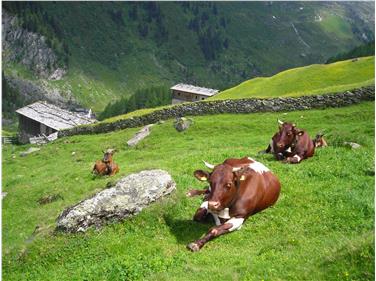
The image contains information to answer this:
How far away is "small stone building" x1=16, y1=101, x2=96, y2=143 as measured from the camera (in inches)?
3324

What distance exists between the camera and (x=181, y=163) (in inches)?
821

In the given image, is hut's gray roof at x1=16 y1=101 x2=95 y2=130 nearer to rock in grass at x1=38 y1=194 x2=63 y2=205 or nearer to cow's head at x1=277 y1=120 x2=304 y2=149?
rock in grass at x1=38 y1=194 x2=63 y2=205

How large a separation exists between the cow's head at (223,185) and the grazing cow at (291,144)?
7267 millimetres

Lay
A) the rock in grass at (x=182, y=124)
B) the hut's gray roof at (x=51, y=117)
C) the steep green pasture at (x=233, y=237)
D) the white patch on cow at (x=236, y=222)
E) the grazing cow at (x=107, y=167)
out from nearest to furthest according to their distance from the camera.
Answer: the steep green pasture at (x=233, y=237), the white patch on cow at (x=236, y=222), the grazing cow at (x=107, y=167), the rock in grass at (x=182, y=124), the hut's gray roof at (x=51, y=117)

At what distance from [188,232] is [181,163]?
297 inches

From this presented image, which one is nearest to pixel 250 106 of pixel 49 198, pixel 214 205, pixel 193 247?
pixel 49 198

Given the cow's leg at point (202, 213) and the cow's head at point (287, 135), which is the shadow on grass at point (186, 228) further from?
the cow's head at point (287, 135)

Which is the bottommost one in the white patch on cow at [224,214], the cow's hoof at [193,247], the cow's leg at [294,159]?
the cow's leg at [294,159]

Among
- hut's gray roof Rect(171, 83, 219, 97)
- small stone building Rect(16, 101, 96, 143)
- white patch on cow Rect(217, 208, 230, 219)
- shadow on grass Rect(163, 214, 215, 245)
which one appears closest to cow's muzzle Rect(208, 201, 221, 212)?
white patch on cow Rect(217, 208, 230, 219)

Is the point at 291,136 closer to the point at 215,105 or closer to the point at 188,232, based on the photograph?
the point at 188,232

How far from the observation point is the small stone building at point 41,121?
8443cm

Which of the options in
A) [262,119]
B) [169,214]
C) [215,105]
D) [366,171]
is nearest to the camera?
[169,214]

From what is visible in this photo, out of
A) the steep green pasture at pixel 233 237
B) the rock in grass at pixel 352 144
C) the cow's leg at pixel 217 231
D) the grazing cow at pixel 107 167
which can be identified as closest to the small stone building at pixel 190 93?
the grazing cow at pixel 107 167

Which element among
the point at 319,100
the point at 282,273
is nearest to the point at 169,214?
the point at 282,273
